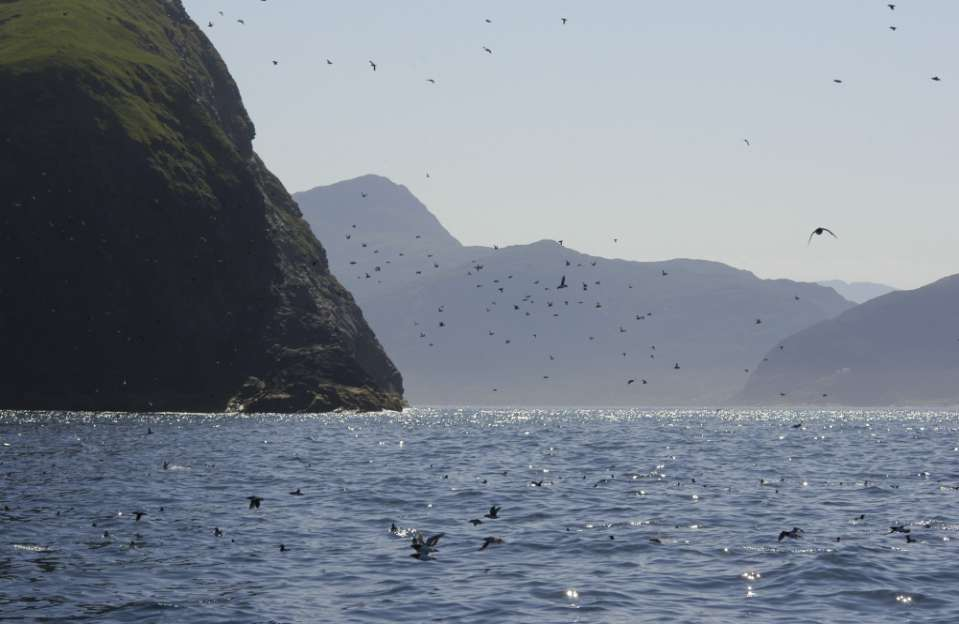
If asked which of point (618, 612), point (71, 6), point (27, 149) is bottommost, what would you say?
point (618, 612)

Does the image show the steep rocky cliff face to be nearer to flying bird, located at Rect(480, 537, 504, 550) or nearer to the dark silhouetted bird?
the dark silhouetted bird

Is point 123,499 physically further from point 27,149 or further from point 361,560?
point 27,149

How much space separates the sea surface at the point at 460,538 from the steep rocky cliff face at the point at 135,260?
52.2 metres

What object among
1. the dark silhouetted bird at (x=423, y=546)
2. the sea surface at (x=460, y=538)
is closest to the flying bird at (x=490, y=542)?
the sea surface at (x=460, y=538)

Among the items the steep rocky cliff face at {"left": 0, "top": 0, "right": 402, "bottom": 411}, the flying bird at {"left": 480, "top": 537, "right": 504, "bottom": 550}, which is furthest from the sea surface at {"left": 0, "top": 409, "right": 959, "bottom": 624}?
the steep rocky cliff face at {"left": 0, "top": 0, "right": 402, "bottom": 411}

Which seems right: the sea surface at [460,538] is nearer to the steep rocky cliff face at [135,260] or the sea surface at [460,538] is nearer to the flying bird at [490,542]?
the flying bird at [490,542]

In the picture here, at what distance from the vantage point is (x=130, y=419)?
108 meters

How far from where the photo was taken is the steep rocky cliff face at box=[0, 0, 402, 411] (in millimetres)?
124750

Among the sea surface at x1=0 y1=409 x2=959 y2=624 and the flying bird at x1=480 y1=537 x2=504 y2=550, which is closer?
the sea surface at x1=0 y1=409 x2=959 y2=624

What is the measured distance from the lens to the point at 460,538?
3994 cm

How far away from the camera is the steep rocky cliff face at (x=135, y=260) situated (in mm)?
124750

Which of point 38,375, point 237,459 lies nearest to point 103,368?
point 38,375

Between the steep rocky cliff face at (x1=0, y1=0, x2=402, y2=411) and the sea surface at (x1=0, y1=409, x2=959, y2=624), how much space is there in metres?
52.2

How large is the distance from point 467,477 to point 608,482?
7494 millimetres
